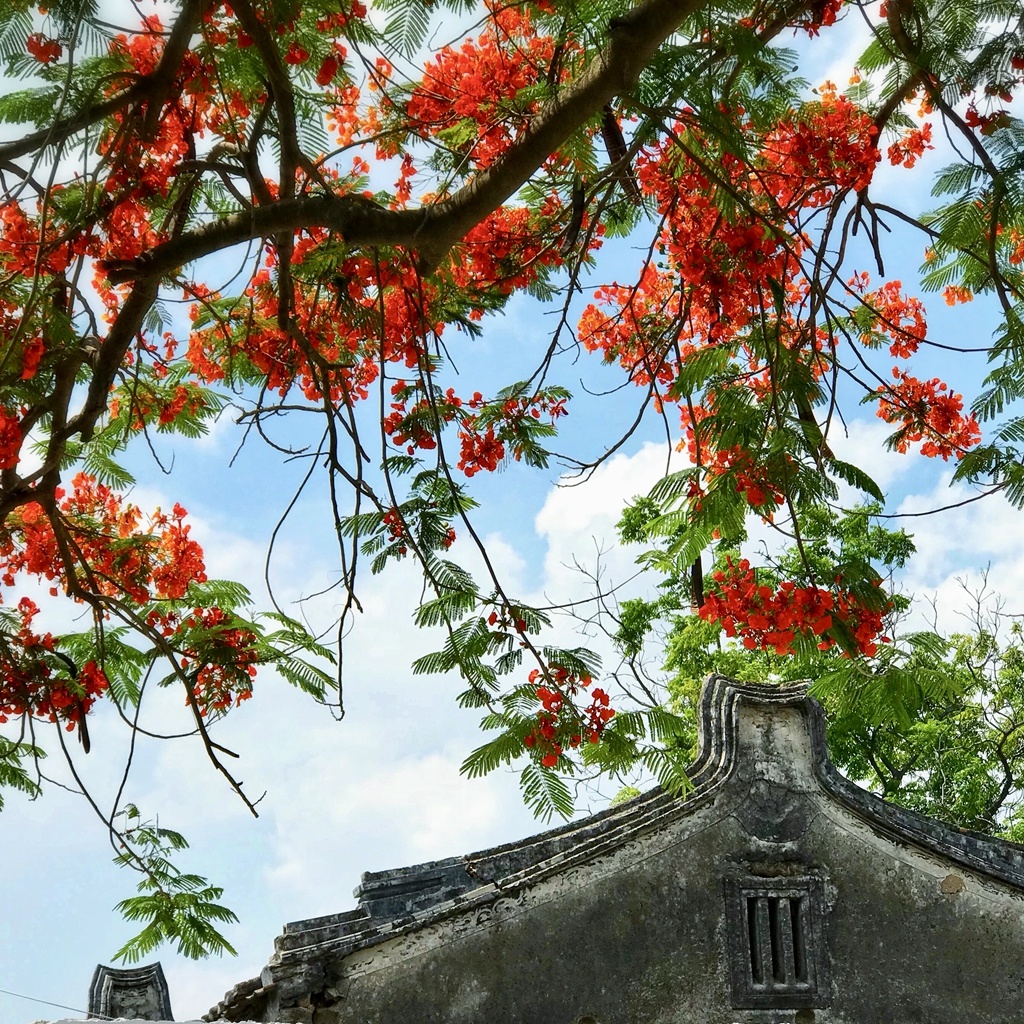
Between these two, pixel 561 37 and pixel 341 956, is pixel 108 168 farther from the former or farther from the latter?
pixel 341 956

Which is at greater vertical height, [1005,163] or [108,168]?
[1005,163]

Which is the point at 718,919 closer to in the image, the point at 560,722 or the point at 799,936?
the point at 799,936

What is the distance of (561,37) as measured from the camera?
194 inches

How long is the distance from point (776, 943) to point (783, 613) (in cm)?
331

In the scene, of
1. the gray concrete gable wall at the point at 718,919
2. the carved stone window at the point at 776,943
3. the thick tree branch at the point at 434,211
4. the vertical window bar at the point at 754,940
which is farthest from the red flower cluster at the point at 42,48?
the vertical window bar at the point at 754,940

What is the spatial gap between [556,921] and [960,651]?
37.5ft

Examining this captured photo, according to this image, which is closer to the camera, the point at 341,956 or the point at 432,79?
the point at 432,79

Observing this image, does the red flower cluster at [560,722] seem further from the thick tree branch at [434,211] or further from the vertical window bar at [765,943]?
the vertical window bar at [765,943]

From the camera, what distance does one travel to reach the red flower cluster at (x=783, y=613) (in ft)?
17.6

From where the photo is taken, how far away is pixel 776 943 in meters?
7.86

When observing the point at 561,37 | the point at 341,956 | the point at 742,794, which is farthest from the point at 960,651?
the point at 561,37

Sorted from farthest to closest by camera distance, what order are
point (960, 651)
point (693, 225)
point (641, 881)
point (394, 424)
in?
point (960, 651) < point (641, 881) < point (394, 424) < point (693, 225)

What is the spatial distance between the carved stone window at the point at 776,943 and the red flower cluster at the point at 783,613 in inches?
105

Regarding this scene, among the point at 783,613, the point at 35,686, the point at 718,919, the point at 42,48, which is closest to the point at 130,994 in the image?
the point at 35,686
